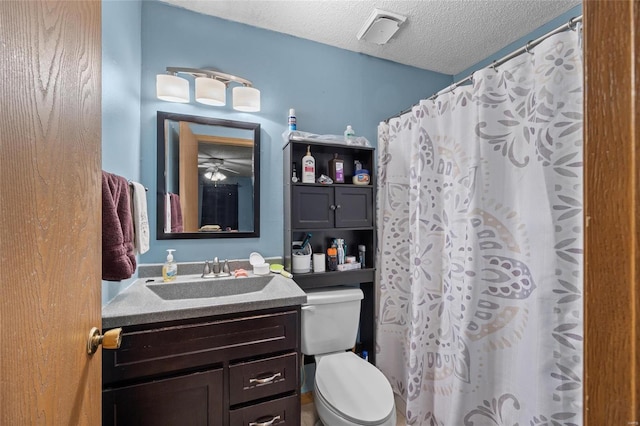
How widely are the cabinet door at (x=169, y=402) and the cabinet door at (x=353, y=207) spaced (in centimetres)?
111

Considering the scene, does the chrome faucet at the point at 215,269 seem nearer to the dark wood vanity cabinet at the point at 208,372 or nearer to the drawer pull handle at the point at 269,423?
the dark wood vanity cabinet at the point at 208,372

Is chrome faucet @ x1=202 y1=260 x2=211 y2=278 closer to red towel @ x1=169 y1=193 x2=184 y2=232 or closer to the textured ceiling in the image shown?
red towel @ x1=169 y1=193 x2=184 y2=232

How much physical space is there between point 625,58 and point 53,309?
91 cm

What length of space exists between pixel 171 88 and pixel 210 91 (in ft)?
0.67

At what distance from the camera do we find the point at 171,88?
4.85 ft

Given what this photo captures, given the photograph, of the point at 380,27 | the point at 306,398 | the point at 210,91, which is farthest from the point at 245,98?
the point at 306,398

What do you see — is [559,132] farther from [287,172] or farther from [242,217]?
[242,217]

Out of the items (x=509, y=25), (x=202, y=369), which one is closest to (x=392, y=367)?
(x=202, y=369)

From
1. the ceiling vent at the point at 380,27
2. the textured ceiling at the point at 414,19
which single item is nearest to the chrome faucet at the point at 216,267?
the textured ceiling at the point at 414,19

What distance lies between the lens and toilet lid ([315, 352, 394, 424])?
1.20m

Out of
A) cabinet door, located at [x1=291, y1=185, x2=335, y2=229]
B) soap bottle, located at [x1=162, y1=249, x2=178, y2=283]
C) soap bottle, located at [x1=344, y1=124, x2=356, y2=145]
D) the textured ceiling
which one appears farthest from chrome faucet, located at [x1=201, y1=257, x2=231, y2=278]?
the textured ceiling

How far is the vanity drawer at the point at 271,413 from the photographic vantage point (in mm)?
1110

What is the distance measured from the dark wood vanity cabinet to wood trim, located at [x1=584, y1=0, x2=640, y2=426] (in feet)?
3.50

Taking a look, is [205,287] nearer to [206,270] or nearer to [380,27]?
[206,270]
